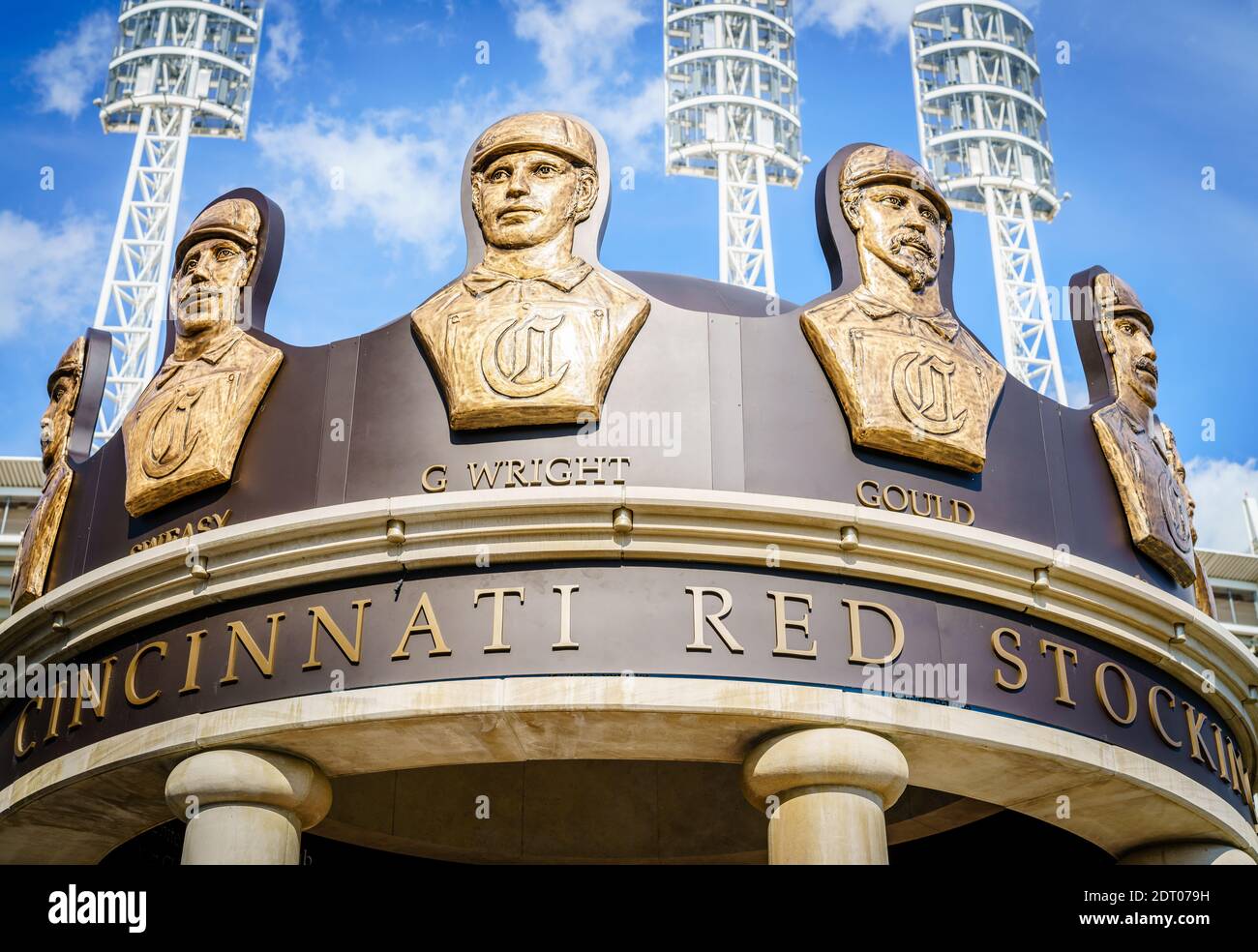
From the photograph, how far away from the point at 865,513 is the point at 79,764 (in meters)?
7.96

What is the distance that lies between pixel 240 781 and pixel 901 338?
775 centimetres

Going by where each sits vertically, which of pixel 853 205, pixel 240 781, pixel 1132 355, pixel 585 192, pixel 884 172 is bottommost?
pixel 240 781

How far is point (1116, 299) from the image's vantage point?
65.4ft

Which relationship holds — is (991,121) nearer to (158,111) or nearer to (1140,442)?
(158,111)

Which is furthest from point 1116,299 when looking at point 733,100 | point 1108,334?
point 733,100

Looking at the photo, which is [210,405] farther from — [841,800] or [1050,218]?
[1050,218]

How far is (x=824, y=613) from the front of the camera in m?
15.9

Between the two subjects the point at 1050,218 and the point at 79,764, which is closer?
the point at 79,764

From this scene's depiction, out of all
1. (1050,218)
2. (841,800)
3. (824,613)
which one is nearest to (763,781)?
(841,800)

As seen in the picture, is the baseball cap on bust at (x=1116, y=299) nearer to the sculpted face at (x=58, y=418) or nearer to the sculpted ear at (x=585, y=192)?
the sculpted ear at (x=585, y=192)

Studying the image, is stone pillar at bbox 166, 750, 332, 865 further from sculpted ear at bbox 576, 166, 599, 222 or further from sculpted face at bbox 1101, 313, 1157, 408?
sculpted face at bbox 1101, 313, 1157, 408

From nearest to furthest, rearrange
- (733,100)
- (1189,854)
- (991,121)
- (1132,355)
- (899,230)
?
(1189,854) → (899,230) → (1132,355) → (733,100) → (991,121)

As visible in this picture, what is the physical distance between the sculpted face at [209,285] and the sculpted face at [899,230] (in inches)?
264

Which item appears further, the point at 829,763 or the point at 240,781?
the point at 240,781
